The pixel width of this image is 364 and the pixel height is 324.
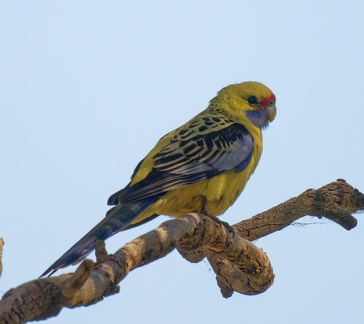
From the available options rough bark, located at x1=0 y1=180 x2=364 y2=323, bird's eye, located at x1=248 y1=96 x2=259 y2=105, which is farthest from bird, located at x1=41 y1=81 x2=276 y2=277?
rough bark, located at x1=0 y1=180 x2=364 y2=323

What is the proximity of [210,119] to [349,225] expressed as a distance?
1.87m

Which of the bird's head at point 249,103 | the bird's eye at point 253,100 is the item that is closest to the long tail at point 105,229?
the bird's head at point 249,103

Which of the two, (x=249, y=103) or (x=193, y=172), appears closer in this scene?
(x=193, y=172)

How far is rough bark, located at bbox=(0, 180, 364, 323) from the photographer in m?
4.48

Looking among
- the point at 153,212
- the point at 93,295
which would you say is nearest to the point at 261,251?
the point at 153,212

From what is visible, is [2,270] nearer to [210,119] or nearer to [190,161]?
[190,161]

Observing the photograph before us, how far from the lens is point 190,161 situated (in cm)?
807

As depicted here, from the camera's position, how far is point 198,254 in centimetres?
790

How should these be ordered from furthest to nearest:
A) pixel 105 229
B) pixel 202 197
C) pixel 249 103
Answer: pixel 249 103 < pixel 202 197 < pixel 105 229

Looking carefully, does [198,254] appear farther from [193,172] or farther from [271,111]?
A: [271,111]

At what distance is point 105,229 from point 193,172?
1.45 meters

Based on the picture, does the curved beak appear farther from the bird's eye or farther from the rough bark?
the rough bark

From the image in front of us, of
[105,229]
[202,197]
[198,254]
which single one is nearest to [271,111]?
[202,197]

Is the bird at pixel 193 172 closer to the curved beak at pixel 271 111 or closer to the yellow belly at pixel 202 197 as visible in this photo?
the yellow belly at pixel 202 197
